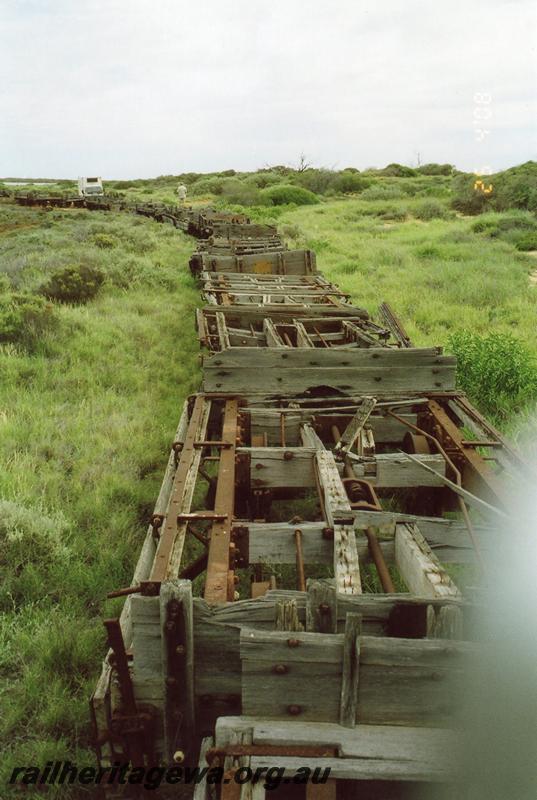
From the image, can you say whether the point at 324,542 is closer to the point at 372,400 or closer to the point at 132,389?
the point at 372,400

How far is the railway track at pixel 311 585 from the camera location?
6.44ft

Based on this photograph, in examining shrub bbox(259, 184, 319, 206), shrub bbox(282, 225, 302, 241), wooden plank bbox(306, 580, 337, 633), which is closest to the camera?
wooden plank bbox(306, 580, 337, 633)

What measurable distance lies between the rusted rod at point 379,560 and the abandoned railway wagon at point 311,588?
0.01m

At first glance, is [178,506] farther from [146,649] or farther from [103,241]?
[103,241]

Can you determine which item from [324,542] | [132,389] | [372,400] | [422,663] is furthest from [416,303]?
[422,663]

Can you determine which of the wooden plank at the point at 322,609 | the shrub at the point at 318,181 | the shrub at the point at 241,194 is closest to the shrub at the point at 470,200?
the shrub at the point at 241,194

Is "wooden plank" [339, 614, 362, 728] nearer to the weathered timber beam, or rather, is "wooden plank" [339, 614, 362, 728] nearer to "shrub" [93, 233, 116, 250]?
the weathered timber beam

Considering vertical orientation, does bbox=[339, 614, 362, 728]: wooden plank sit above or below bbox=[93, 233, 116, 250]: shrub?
below

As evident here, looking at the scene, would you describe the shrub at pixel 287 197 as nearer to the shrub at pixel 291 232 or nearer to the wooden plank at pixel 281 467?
the shrub at pixel 291 232

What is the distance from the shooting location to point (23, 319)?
8.39 meters

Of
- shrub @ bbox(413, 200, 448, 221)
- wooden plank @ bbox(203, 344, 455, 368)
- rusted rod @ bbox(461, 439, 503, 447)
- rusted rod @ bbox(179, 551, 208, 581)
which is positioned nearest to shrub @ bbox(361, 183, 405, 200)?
shrub @ bbox(413, 200, 448, 221)

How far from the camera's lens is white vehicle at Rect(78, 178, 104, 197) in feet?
141

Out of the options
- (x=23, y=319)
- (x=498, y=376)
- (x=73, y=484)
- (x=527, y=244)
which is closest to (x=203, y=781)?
(x=73, y=484)

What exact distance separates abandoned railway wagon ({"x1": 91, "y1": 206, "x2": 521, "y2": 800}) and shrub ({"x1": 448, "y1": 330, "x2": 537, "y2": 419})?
1437 mm
